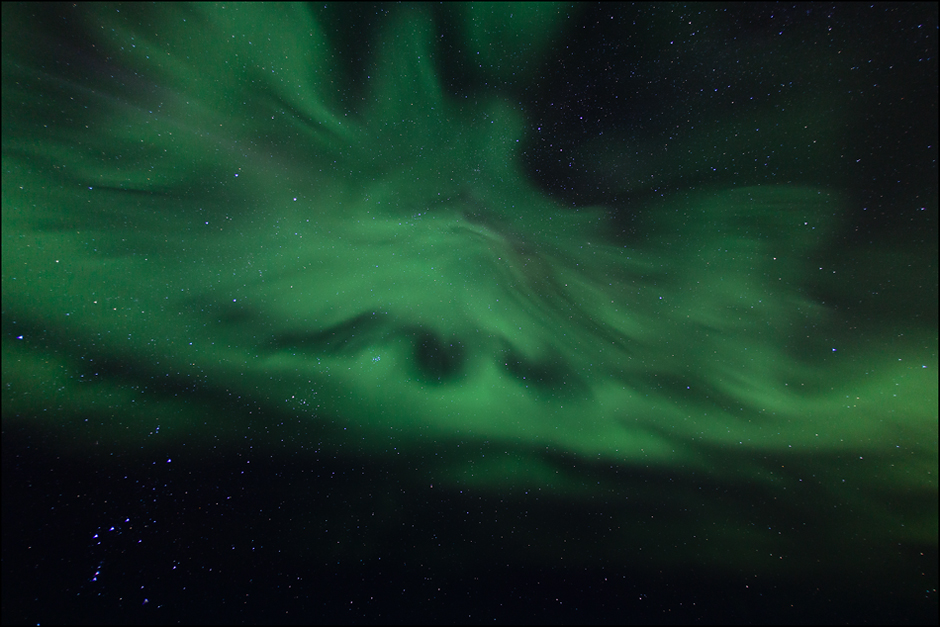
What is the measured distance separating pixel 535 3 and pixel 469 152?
29.0 inches

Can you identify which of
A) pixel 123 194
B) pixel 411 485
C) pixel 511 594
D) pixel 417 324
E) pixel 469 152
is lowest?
pixel 511 594

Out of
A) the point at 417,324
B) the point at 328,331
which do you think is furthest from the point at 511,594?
the point at 328,331

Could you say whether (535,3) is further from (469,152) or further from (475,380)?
(475,380)

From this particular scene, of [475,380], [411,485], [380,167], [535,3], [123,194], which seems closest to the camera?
[535,3]

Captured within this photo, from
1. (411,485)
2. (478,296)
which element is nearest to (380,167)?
(478,296)

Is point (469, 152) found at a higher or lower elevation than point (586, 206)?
higher

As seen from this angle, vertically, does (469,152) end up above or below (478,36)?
above

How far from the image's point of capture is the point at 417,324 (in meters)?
2.62

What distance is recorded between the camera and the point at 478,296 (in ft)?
8.12

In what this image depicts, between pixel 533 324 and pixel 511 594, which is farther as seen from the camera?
pixel 533 324

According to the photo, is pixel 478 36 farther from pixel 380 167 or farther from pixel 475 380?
pixel 475 380

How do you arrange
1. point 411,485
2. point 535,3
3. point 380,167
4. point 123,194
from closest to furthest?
point 535,3 < point 123,194 < point 380,167 < point 411,485

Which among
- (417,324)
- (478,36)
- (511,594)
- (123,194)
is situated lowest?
(511,594)

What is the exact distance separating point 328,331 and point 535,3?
6.58 feet
